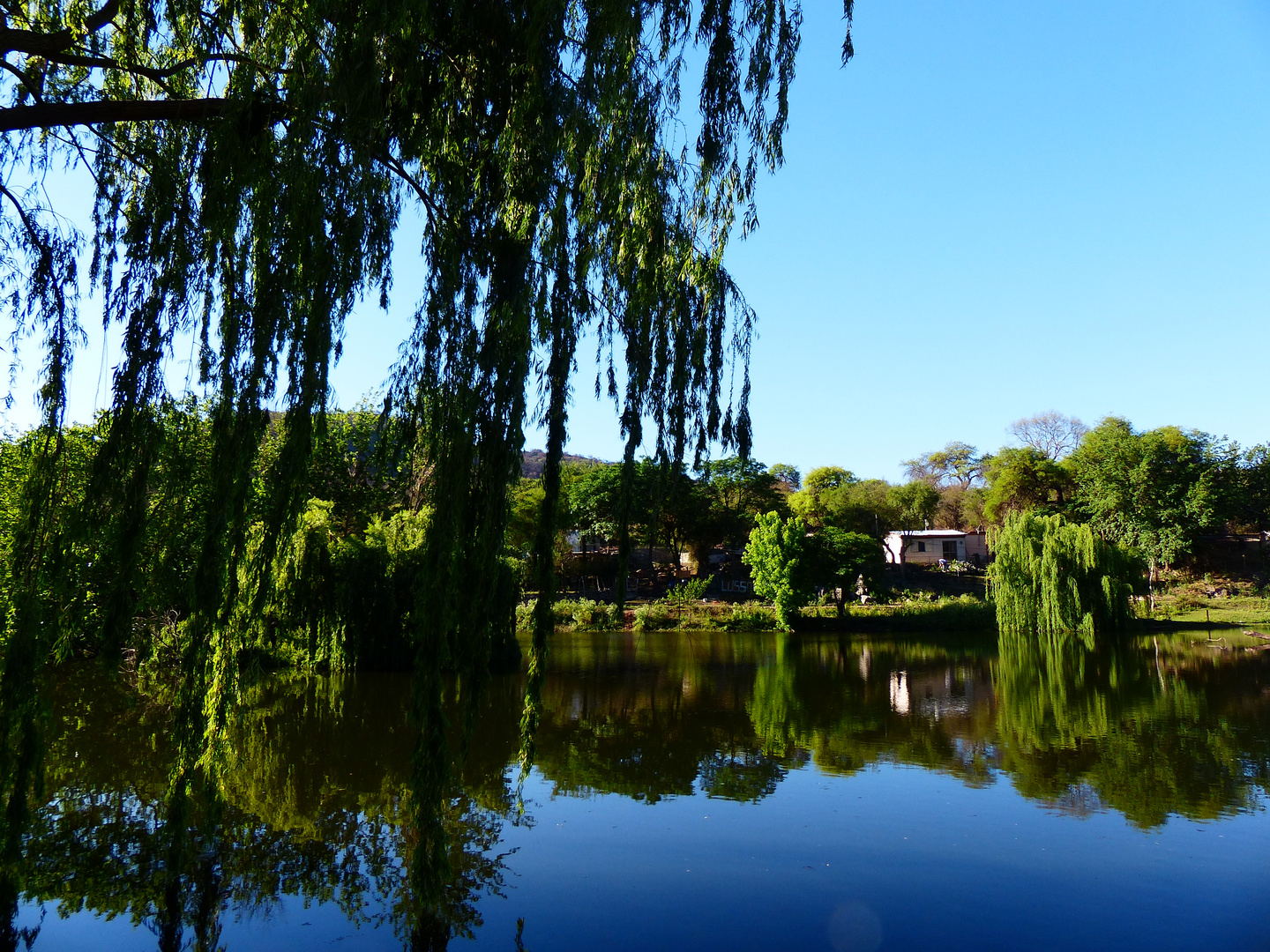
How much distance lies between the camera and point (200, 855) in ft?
20.1

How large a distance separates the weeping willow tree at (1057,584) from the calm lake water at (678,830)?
12.1 metres

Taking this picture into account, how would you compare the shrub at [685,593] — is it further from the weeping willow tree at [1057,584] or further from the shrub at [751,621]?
Answer: the weeping willow tree at [1057,584]

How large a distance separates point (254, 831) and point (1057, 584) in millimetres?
25134

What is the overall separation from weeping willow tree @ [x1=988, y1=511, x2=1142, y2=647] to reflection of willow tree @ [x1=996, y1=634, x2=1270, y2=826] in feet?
21.3

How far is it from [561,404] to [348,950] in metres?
3.70

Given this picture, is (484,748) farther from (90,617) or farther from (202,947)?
(90,617)

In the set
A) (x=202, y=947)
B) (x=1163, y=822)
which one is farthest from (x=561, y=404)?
(x=1163, y=822)

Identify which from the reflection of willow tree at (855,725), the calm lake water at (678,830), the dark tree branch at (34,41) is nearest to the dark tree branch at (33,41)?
the dark tree branch at (34,41)

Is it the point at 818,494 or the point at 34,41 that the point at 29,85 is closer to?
the point at 34,41

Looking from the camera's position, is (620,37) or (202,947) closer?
(620,37)

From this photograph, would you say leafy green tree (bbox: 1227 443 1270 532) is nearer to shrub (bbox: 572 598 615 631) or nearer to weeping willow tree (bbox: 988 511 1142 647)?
weeping willow tree (bbox: 988 511 1142 647)

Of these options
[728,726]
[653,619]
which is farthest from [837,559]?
[728,726]

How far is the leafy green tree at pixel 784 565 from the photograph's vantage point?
95.7ft

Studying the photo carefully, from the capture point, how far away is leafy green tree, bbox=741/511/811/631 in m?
29.2
